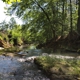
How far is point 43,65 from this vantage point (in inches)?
353

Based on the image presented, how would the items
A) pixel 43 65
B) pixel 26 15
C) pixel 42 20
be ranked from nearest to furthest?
pixel 43 65 < pixel 42 20 < pixel 26 15

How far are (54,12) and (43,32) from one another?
3281 millimetres

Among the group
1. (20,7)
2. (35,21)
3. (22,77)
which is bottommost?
(22,77)

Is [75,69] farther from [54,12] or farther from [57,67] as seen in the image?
[54,12]

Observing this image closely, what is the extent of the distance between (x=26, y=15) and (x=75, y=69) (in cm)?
2205

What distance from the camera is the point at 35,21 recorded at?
88.2 feet

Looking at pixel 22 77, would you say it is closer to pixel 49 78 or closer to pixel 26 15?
pixel 49 78

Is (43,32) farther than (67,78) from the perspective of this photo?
Yes

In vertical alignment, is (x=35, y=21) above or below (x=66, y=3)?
below

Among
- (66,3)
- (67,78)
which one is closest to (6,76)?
(67,78)

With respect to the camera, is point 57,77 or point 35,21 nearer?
point 57,77

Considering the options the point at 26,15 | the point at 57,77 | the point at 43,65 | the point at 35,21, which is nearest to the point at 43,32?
the point at 35,21

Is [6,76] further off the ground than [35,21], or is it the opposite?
[35,21]

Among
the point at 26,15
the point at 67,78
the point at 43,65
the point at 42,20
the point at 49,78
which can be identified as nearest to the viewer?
the point at 67,78
